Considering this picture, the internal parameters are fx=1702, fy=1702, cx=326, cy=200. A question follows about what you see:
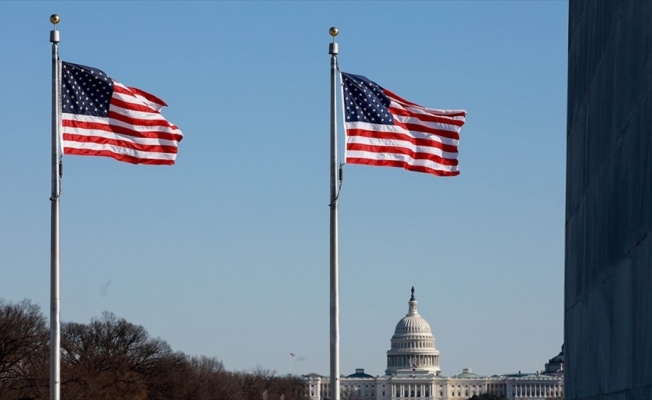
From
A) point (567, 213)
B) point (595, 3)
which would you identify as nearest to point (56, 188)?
point (567, 213)

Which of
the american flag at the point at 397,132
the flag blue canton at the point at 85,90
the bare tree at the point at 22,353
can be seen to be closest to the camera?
the flag blue canton at the point at 85,90

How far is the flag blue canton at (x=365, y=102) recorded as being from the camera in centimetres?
3638

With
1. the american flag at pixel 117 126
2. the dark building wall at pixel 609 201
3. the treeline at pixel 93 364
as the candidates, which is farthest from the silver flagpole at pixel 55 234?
the treeline at pixel 93 364

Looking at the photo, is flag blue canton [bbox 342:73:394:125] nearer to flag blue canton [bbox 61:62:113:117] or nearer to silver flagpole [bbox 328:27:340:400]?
silver flagpole [bbox 328:27:340:400]

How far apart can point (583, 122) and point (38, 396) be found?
83.2m

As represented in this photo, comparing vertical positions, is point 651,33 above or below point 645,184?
above

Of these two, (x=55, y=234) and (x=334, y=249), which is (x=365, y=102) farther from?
(x=55, y=234)

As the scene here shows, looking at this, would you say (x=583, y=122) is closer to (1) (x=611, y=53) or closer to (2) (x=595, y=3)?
(2) (x=595, y=3)

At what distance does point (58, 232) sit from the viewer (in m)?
35.8

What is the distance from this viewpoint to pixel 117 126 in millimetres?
35281

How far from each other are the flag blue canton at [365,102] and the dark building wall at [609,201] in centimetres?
474

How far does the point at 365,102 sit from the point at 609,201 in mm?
12680

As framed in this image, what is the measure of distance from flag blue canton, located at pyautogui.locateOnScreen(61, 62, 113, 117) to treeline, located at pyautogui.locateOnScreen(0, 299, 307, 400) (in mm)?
72166

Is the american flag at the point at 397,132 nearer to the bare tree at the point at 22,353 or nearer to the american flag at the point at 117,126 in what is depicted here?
the american flag at the point at 117,126
